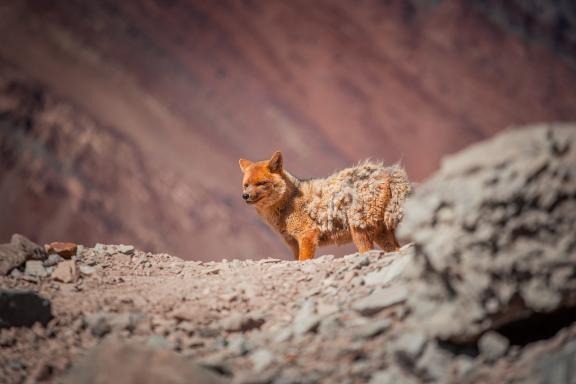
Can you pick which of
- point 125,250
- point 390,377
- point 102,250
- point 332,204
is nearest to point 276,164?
point 332,204

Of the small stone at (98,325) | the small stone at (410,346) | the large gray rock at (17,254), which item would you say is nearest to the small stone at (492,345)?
the small stone at (410,346)

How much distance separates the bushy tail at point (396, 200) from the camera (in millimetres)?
6324

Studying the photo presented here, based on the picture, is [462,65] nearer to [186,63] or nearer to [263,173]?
[186,63]

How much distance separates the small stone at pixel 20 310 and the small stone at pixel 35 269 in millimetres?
885

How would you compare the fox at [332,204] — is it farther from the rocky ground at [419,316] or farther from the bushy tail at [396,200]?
the rocky ground at [419,316]

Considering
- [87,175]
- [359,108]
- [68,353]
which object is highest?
[359,108]

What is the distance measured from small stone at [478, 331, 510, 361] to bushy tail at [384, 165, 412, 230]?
2923mm

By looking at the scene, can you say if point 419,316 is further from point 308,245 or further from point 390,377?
point 308,245

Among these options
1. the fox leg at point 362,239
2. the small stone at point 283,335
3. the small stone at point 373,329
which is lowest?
the small stone at point 373,329

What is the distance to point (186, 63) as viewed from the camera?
1819cm

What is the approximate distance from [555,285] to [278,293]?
2.37 m

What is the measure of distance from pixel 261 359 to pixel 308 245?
3.09m

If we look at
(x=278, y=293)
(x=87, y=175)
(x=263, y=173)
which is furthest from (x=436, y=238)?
(x=87, y=175)

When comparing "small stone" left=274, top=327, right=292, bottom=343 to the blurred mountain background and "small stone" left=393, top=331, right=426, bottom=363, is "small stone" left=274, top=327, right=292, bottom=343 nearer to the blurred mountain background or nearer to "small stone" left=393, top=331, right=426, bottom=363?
"small stone" left=393, top=331, right=426, bottom=363
